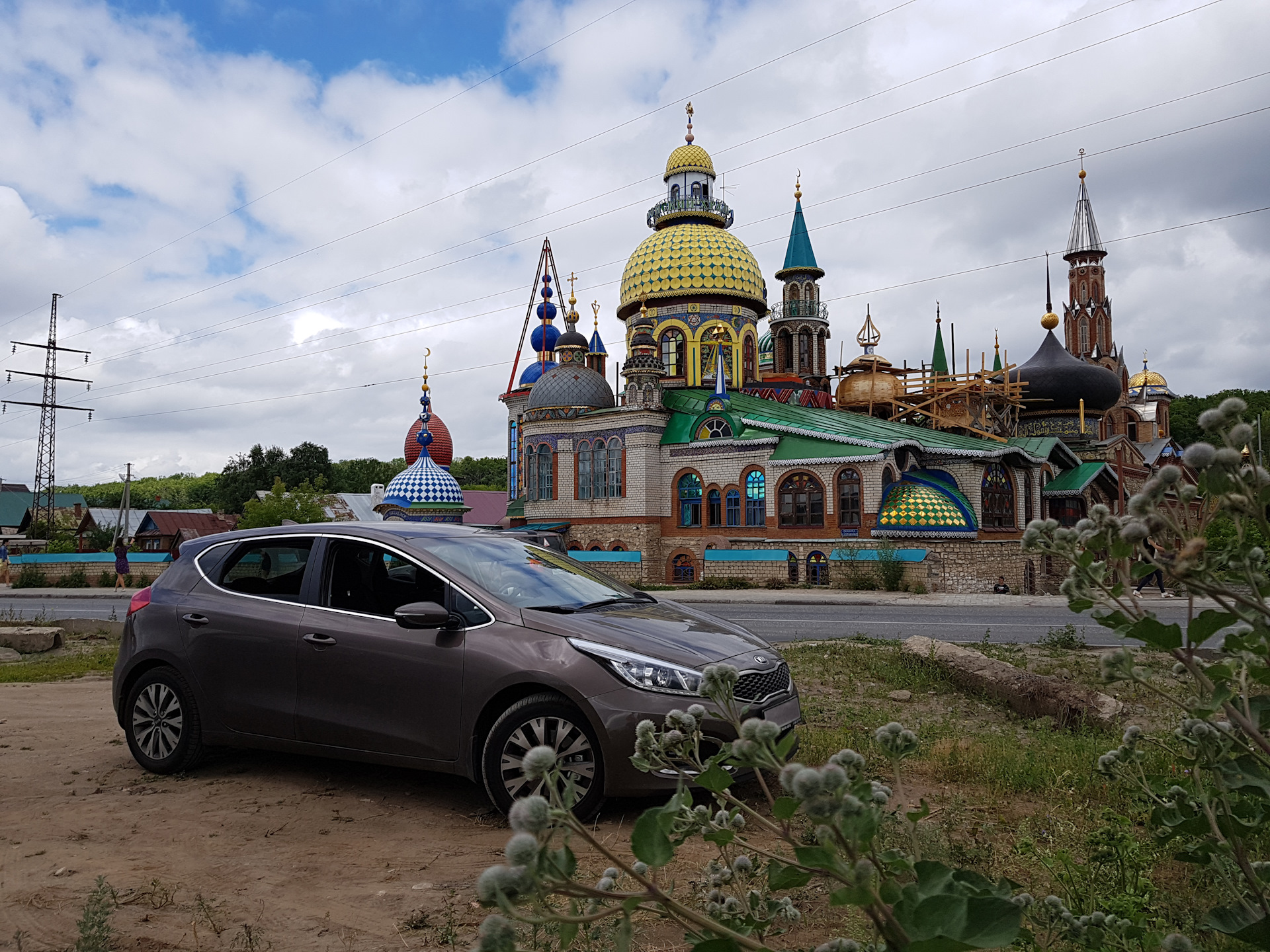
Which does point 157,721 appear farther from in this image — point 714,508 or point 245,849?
point 714,508

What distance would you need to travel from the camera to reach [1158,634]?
2117 mm

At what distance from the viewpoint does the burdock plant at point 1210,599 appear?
6.28 ft

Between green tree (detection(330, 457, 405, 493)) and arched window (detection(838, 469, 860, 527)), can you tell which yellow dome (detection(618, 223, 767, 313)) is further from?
green tree (detection(330, 457, 405, 493))

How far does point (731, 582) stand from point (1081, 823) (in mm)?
24408

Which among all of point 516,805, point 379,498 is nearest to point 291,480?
point 379,498

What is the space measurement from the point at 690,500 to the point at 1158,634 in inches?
1221

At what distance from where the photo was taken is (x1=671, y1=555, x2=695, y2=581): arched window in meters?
32.8

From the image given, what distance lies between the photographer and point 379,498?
57281 mm

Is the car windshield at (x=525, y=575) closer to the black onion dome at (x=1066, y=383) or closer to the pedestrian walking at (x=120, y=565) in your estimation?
the pedestrian walking at (x=120, y=565)

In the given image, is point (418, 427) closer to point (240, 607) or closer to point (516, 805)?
point (240, 607)

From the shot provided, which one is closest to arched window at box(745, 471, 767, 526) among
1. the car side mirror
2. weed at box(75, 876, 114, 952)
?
the car side mirror

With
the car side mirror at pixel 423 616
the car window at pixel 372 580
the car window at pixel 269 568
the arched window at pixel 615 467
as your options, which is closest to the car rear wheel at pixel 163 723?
the car window at pixel 269 568

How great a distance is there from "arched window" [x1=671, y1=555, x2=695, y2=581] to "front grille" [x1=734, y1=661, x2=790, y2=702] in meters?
27.0

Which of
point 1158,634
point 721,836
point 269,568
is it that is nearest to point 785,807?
point 721,836
